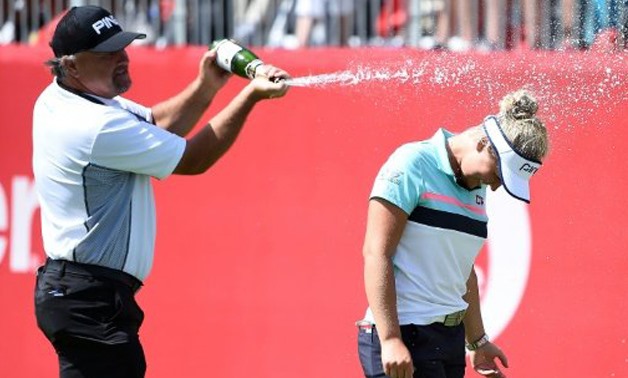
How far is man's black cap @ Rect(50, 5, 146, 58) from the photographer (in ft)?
15.4

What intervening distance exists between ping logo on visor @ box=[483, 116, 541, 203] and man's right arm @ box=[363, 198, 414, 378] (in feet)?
1.22

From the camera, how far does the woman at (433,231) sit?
4.44m

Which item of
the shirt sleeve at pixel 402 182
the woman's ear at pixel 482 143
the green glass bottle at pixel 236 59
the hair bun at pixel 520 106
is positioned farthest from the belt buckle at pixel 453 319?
the green glass bottle at pixel 236 59

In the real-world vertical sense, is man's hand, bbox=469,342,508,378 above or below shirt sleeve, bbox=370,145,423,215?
below

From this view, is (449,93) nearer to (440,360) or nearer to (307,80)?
(307,80)

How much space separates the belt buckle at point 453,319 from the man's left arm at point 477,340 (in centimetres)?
20

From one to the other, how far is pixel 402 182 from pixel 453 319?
58 cm

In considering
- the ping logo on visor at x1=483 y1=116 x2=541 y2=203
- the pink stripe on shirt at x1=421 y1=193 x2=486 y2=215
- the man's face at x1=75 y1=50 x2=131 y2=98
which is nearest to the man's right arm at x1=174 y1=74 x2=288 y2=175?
the man's face at x1=75 y1=50 x2=131 y2=98

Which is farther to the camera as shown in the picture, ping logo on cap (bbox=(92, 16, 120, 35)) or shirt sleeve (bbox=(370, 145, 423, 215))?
ping logo on cap (bbox=(92, 16, 120, 35))

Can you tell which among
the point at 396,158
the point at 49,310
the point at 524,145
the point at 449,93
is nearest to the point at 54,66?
the point at 49,310

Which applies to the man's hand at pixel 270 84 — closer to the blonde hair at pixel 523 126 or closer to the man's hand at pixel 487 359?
the blonde hair at pixel 523 126

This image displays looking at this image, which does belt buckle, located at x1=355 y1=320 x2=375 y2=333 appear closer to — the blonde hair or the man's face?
the blonde hair

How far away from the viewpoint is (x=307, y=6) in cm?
755

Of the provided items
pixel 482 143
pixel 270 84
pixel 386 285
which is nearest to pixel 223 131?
pixel 270 84
